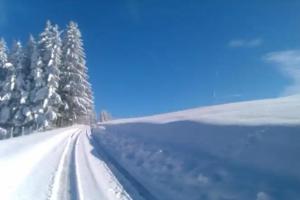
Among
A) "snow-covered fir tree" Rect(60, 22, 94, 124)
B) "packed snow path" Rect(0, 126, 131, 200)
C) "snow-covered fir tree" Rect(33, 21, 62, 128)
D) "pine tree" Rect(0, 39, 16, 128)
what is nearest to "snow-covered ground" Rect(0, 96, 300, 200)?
"packed snow path" Rect(0, 126, 131, 200)

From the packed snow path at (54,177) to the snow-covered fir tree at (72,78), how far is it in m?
28.5

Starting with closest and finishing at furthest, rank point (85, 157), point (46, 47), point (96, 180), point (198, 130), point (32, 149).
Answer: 1. point (96, 180)
2. point (198, 130)
3. point (85, 157)
4. point (32, 149)
5. point (46, 47)

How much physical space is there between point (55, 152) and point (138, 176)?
23.2ft

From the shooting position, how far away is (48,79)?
1522 inches

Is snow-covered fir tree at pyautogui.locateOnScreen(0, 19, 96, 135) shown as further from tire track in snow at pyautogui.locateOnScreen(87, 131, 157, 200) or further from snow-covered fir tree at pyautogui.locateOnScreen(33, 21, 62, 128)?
tire track in snow at pyautogui.locateOnScreen(87, 131, 157, 200)

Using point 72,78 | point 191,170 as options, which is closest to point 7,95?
point 72,78

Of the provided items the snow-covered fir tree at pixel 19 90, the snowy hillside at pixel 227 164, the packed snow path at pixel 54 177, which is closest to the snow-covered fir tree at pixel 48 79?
the snow-covered fir tree at pixel 19 90

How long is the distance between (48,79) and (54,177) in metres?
Result: 29.9

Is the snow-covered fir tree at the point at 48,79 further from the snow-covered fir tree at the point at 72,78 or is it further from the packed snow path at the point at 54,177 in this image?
the packed snow path at the point at 54,177

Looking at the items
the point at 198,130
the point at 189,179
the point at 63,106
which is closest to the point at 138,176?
the point at 189,179

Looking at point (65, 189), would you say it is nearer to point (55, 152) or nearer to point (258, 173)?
point (258, 173)

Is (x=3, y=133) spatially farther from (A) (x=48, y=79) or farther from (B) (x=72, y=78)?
(B) (x=72, y=78)

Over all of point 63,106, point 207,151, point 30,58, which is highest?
point 30,58

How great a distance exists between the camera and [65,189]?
8.95 metres
